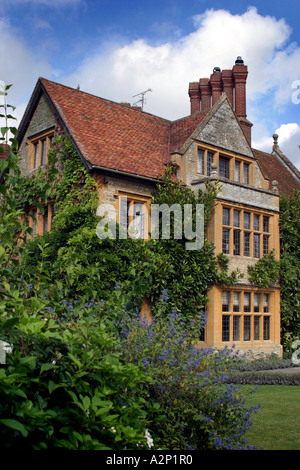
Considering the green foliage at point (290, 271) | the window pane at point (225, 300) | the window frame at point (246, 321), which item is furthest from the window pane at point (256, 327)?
the window pane at point (225, 300)

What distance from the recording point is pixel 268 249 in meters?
18.0

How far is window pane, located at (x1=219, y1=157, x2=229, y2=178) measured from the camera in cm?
1809

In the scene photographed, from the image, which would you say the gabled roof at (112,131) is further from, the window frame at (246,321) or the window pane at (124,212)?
the window frame at (246,321)

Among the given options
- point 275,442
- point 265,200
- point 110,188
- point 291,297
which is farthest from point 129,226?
point 275,442

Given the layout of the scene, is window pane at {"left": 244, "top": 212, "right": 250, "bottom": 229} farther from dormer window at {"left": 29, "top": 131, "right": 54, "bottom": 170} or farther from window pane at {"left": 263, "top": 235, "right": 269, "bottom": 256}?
dormer window at {"left": 29, "top": 131, "right": 54, "bottom": 170}

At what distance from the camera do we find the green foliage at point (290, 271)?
1848cm

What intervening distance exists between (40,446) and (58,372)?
0.60 m

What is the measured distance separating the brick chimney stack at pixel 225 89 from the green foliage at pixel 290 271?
18.9ft

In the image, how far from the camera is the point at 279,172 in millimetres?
24344

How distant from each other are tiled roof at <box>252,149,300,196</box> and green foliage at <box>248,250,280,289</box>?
211 inches

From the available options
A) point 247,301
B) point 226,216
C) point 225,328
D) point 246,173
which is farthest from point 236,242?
point 246,173

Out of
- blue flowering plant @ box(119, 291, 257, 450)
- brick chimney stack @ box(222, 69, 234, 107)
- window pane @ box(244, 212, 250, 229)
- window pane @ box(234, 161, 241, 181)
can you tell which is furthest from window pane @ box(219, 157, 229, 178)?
blue flowering plant @ box(119, 291, 257, 450)

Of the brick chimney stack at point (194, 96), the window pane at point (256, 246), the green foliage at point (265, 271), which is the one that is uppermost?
the brick chimney stack at point (194, 96)

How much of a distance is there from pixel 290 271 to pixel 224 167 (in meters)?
4.71
